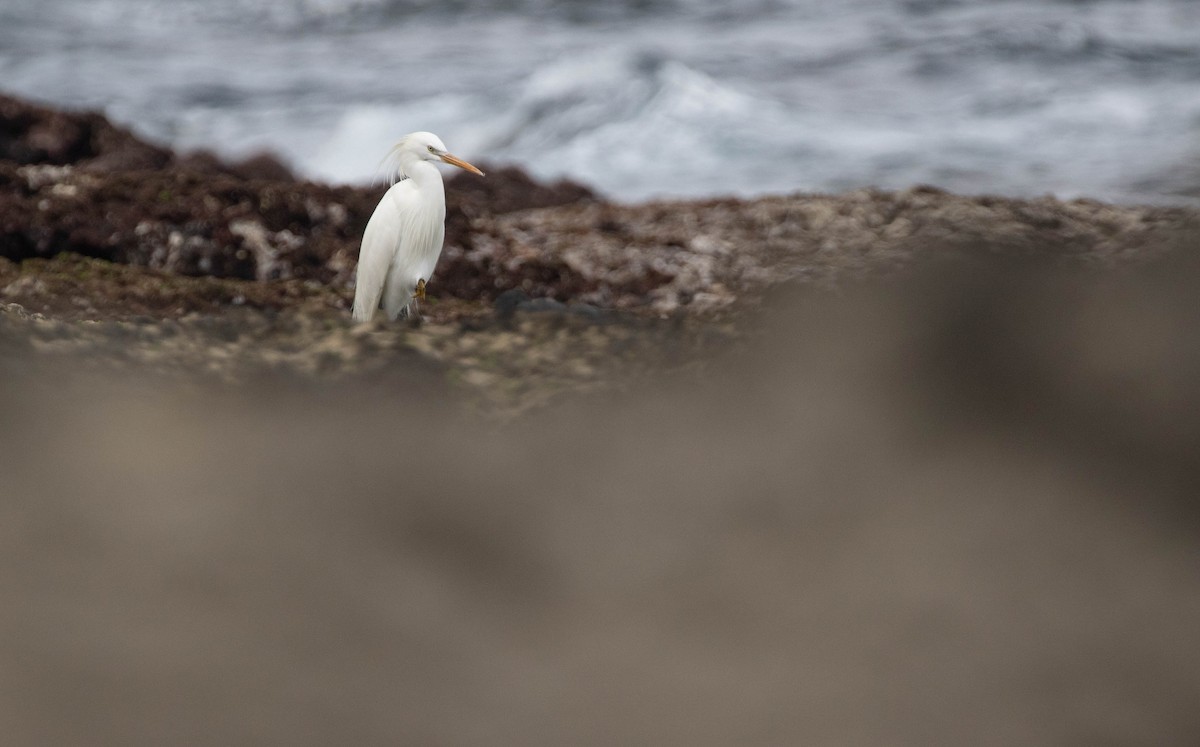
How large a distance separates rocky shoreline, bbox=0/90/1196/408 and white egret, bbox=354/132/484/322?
0.34 meters

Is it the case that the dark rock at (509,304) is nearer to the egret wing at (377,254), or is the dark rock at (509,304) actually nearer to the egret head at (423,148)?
the egret wing at (377,254)

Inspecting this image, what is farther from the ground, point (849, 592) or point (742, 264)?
point (742, 264)

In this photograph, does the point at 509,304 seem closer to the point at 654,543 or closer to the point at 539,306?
the point at 539,306

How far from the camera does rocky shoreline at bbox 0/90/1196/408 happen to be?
3979 millimetres

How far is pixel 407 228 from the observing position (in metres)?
4.87

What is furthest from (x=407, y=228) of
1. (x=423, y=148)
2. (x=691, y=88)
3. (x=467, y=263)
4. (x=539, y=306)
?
(x=691, y=88)

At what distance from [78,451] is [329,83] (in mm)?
14111

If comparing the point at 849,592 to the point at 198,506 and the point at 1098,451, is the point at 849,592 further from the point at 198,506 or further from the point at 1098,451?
the point at 198,506

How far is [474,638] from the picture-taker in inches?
109

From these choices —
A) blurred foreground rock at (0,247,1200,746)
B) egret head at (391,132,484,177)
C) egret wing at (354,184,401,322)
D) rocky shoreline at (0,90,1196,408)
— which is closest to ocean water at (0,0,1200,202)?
rocky shoreline at (0,90,1196,408)

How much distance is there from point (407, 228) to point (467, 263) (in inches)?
53.7

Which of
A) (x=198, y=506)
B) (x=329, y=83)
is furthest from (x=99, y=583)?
(x=329, y=83)

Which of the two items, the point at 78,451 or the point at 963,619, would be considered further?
the point at 78,451

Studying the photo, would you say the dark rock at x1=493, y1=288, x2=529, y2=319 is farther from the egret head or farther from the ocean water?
the ocean water
